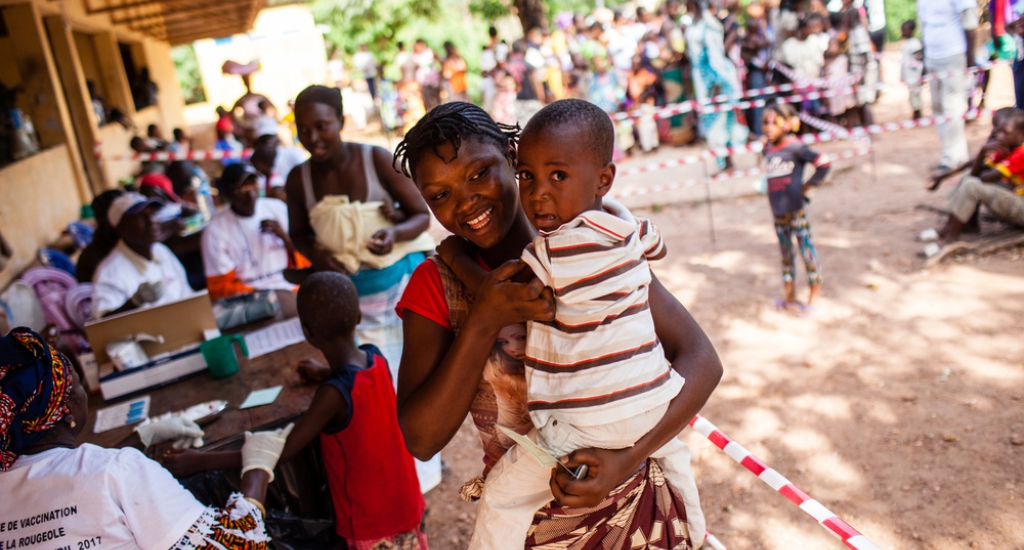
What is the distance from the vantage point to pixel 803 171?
506 centimetres

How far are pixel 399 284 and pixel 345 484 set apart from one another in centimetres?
110

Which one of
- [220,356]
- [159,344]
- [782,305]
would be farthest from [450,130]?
[782,305]

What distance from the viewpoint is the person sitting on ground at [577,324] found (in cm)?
142

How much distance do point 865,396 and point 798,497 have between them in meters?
2.44

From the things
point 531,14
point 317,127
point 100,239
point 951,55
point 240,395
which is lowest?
point 240,395

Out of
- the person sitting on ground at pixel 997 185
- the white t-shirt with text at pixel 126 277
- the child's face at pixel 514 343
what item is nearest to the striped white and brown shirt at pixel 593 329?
the child's face at pixel 514 343

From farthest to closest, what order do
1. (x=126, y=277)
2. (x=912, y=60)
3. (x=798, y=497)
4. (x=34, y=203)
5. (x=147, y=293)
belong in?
(x=912, y=60), (x=34, y=203), (x=126, y=277), (x=147, y=293), (x=798, y=497)

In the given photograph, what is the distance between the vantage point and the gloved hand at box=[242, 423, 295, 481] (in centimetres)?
250

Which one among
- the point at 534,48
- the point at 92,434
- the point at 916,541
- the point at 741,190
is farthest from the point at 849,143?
the point at 92,434

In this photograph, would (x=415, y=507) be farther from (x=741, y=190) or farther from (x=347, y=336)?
(x=741, y=190)

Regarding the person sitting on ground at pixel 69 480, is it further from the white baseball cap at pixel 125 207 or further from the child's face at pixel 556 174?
the white baseball cap at pixel 125 207

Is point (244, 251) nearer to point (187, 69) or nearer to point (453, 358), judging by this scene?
point (453, 358)

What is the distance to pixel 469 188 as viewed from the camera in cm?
159

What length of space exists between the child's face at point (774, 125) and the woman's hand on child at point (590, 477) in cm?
445
